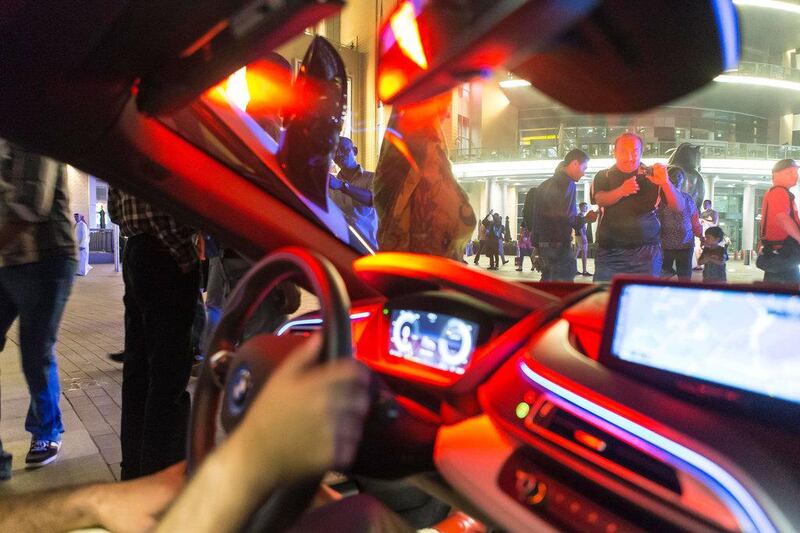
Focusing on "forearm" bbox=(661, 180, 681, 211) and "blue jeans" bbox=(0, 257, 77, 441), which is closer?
"blue jeans" bbox=(0, 257, 77, 441)

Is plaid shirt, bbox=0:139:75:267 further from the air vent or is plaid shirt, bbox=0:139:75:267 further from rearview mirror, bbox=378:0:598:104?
the air vent

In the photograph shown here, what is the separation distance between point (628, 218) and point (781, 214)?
1.93 metres

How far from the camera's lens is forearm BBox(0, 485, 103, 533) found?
109 centimetres

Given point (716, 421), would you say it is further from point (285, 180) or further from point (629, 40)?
point (285, 180)

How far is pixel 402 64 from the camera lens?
100 cm

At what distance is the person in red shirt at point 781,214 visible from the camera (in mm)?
5012

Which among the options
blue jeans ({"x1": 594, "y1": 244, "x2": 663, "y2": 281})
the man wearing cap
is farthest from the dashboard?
blue jeans ({"x1": 594, "y1": 244, "x2": 663, "y2": 281})

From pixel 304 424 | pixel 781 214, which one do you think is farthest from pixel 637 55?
pixel 781 214

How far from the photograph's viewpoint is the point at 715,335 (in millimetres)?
1061

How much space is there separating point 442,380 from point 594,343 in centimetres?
42

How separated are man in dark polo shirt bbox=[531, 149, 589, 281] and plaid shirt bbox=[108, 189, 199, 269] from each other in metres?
3.27

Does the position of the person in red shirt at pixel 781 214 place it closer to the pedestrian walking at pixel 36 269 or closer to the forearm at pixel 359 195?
the forearm at pixel 359 195

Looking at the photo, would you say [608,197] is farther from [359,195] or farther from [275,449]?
[275,449]

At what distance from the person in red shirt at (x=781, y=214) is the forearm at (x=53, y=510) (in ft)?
17.5
